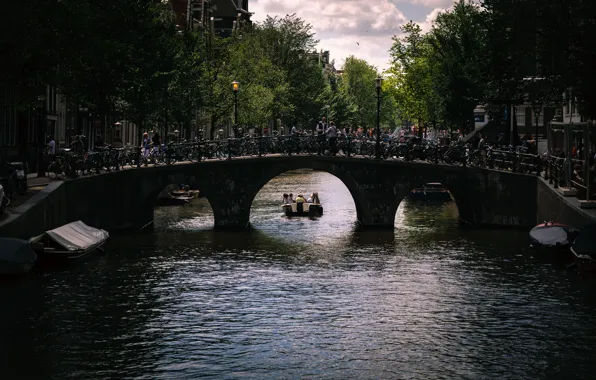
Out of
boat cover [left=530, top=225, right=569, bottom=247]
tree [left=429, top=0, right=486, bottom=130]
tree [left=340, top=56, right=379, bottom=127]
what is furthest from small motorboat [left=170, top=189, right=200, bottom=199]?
tree [left=340, top=56, right=379, bottom=127]

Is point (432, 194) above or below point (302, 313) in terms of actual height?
above

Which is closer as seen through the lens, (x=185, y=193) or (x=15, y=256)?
(x=15, y=256)

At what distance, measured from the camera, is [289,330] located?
3155 cm

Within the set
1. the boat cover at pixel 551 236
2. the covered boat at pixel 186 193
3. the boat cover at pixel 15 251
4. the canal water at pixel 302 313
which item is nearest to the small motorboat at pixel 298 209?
the covered boat at pixel 186 193

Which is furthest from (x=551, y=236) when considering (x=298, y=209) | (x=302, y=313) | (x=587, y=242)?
(x=298, y=209)

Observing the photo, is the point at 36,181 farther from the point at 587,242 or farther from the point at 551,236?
the point at 587,242

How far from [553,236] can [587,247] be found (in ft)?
15.0

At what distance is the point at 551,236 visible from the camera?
44031mm

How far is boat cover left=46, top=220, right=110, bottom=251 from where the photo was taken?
4100 centimetres

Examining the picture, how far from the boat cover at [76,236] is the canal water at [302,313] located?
93 centimetres

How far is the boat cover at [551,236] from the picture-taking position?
143 ft

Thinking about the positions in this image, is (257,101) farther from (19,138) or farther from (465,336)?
(465,336)

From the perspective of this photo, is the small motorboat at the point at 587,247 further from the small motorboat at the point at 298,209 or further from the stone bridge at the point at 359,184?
the small motorboat at the point at 298,209

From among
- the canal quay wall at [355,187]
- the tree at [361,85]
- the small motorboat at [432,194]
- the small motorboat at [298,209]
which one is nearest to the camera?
the canal quay wall at [355,187]
